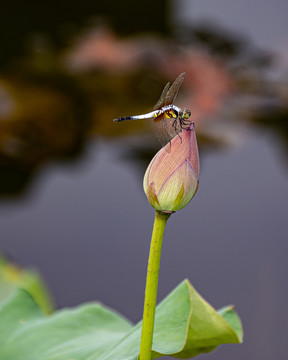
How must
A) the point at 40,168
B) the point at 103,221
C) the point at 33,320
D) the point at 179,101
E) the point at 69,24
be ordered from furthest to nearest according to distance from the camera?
the point at 69,24 → the point at 179,101 → the point at 40,168 → the point at 103,221 → the point at 33,320

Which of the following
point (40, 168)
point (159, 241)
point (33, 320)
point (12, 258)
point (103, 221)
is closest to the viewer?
point (159, 241)

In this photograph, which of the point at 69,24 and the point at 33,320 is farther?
the point at 69,24

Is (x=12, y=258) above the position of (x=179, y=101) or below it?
below

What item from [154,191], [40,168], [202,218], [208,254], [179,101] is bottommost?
[154,191]

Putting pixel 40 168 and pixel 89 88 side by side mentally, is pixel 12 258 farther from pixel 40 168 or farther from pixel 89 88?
pixel 89 88

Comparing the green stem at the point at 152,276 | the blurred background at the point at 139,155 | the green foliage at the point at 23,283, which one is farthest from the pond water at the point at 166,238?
the green stem at the point at 152,276

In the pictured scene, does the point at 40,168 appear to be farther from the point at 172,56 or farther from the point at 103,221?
the point at 172,56

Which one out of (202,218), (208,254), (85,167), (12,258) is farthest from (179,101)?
(12,258)

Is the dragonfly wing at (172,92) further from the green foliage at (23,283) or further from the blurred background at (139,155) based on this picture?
the green foliage at (23,283)
